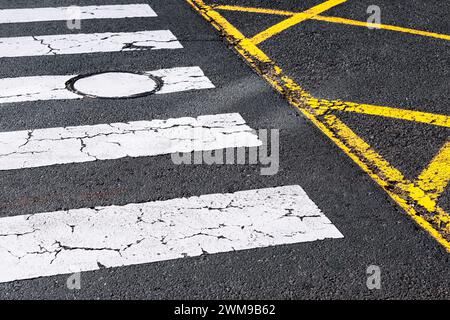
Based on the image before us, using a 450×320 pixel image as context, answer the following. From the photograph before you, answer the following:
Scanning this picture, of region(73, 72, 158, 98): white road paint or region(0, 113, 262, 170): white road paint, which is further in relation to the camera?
region(73, 72, 158, 98): white road paint

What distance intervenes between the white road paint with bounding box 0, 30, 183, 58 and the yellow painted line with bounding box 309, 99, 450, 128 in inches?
86.2

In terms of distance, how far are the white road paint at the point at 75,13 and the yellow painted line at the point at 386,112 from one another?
3.41 metres

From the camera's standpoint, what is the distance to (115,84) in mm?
7590

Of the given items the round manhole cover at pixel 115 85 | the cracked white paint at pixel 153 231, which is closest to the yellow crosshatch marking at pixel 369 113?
the cracked white paint at pixel 153 231

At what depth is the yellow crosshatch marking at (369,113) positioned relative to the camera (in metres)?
5.52

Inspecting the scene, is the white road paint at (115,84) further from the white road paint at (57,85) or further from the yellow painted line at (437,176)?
the yellow painted line at (437,176)

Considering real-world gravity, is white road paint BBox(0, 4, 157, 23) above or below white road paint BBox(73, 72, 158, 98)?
above

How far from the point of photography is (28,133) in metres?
6.53

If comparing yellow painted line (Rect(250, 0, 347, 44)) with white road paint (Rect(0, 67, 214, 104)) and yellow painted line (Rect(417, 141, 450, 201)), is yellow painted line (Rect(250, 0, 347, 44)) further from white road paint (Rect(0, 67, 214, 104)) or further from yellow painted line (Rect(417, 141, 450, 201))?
yellow painted line (Rect(417, 141, 450, 201))

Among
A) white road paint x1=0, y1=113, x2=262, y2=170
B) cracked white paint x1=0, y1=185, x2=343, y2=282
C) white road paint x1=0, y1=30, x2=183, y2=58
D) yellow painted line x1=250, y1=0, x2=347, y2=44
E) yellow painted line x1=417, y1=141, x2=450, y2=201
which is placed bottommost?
cracked white paint x1=0, y1=185, x2=343, y2=282

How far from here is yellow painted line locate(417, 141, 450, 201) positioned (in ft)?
19.0

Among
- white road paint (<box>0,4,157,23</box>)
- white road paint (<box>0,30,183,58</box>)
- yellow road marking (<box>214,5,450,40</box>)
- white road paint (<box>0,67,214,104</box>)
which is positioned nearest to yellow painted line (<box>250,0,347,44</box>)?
yellow road marking (<box>214,5,450,40</box>)
